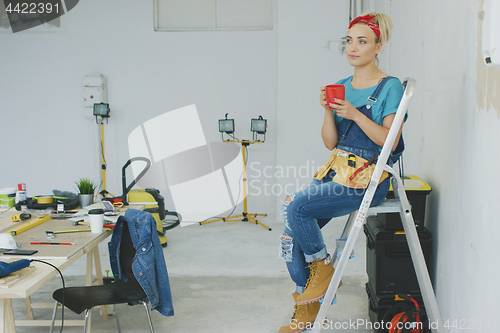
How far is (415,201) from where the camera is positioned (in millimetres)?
2041

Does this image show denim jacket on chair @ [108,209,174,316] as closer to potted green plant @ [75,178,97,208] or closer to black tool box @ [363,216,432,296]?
potted green plant @ [75,178,97,208]

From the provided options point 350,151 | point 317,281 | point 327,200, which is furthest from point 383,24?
point 317,281

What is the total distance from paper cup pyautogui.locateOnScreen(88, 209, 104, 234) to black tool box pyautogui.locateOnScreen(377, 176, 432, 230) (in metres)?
1.44

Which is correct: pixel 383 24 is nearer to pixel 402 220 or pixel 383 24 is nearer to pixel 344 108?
pixel 344 108

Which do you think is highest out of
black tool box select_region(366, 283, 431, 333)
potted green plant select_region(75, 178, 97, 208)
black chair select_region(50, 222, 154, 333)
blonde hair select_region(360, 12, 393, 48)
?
blonde hair select_region(360, 12, 393, 48)

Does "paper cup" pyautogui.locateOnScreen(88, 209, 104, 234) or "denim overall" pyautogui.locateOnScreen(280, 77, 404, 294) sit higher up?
"denim overall" pyautogui.locateOnScreen(280, 77, 404, 294)

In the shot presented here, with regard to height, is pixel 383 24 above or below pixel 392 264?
above

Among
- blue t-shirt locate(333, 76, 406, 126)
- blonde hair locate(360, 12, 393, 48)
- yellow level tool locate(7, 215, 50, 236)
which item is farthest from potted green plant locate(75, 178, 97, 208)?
blonde hair locate(360, 12, 393, 48)

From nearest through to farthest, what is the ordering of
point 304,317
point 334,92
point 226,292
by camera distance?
point 334,92 < point 304,317 < point 226,292

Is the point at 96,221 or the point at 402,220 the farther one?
the point at 96,221

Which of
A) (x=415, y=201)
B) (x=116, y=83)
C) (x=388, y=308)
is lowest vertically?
(x=388, y=308)

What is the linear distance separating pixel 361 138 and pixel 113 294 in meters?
1.39

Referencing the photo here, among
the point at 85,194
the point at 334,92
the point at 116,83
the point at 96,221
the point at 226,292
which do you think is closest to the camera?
the point at 334,92

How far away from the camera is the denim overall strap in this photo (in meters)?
1.73
